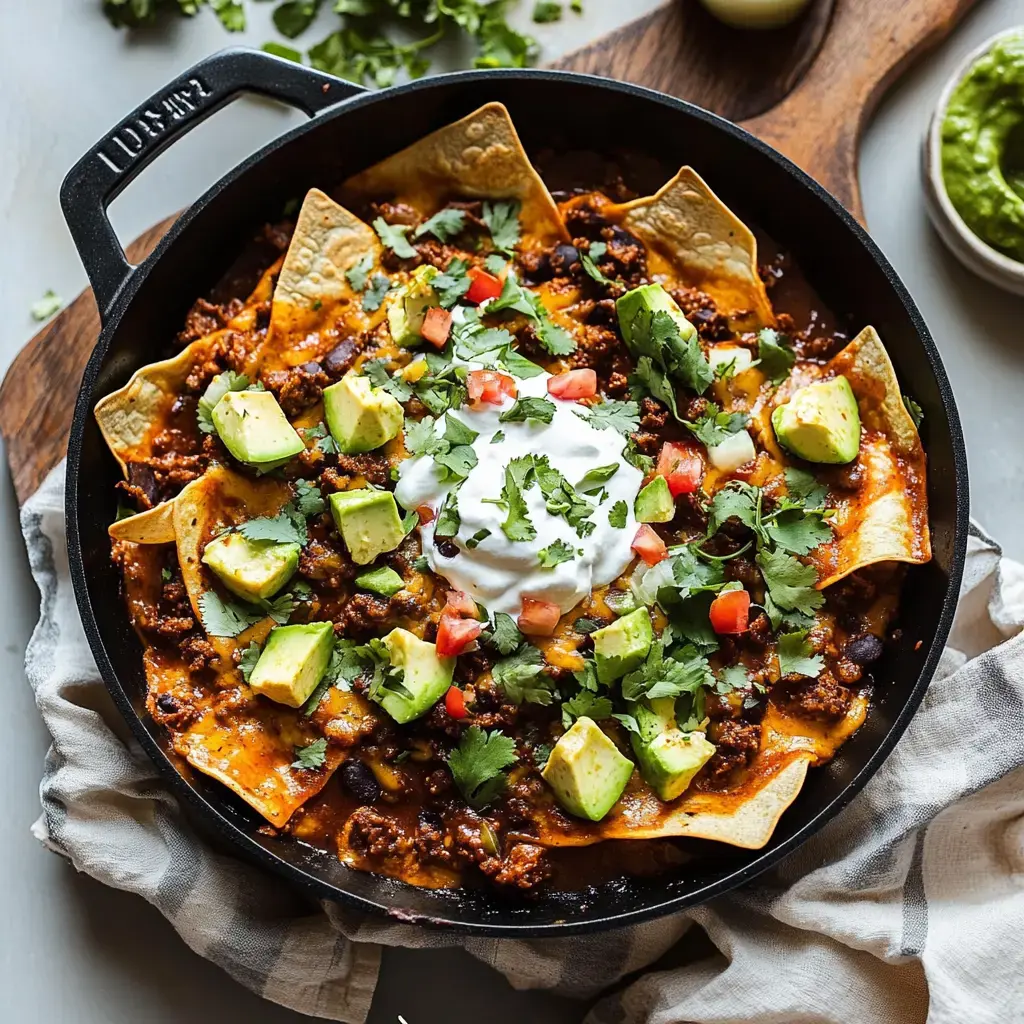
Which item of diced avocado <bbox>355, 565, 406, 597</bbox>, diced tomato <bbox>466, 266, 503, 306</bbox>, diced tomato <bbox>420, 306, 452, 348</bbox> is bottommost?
diced avocado <bbox>355, 565, 406, 597</bbox>

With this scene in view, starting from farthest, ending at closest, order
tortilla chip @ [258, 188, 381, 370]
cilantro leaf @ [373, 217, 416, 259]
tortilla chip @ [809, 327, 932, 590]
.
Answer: cilantro leaf @ [373, 217, 416, 259] → tortilla chip @ [258, 188, 381, 370] → tortilla chip @ [809, 327, 932, 590]

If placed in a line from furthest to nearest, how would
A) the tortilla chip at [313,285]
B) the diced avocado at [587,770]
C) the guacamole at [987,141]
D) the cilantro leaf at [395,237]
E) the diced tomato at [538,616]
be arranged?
1. the guacamole at [987,141]
2. the cilantro leaf at [395,237]
3. the tortilla chip at [313,285]
4. the diced tomato at [538,616]
5. the diced avocado at [587,770]

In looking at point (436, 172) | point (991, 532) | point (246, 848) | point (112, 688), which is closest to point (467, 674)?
point (246, 848)

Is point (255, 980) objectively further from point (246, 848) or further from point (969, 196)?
point (969, 196)

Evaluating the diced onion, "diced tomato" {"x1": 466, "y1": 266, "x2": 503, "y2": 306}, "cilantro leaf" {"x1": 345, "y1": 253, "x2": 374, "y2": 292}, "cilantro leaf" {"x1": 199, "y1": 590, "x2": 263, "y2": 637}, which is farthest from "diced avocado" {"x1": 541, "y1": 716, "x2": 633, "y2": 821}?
"cilantro leaf" {"x1": 345, "y1": 253, "x2": 374, "y2": 292}

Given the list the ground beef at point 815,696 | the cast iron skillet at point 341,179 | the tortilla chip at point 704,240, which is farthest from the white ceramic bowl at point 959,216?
the ground beef at point 815,696

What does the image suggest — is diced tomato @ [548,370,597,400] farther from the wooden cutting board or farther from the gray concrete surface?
the gray concrete surface

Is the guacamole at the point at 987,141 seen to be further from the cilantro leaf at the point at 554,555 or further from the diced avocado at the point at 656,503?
the cilantro leaf at the point at 554,555
